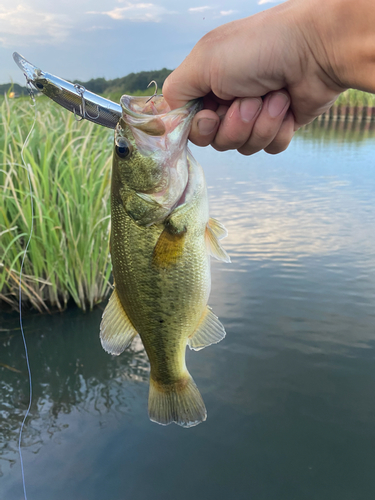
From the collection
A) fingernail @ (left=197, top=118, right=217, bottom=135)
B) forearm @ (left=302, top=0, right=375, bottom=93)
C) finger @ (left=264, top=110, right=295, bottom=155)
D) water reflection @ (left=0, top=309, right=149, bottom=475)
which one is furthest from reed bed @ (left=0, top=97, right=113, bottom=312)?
forearm @ (left=302, top=0, right=375, bottom=93)

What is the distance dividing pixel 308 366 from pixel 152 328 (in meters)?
3.15

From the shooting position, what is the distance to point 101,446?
10.8 feet

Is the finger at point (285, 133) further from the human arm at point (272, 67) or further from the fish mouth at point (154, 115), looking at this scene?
the fish mouth at point (154, 115)

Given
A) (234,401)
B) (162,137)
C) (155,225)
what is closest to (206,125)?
(162,137)

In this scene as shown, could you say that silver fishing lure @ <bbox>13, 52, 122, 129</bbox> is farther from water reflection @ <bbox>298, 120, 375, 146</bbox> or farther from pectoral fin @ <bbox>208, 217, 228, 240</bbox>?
water reflection @ <bbox>298, 120, 375, 146</bbox>

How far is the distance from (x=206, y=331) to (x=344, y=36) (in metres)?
1.26

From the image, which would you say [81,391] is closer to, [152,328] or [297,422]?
[297,422]

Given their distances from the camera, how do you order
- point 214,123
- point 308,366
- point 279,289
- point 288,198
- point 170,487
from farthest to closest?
1. point 288,198
2. point 279,289
3. point 308,366
4. point 170,487
5. point 214,123

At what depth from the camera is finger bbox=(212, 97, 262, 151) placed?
162cm

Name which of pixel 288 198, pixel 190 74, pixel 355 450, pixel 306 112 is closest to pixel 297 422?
pixel 355 450

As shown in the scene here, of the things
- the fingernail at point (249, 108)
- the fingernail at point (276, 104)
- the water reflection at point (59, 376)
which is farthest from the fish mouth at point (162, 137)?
the water reflection at point (59, 376)

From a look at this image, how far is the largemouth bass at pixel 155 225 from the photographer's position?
1468mm

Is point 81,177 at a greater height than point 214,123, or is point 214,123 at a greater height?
point 214,123

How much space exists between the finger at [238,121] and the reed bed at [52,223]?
8.54ft
